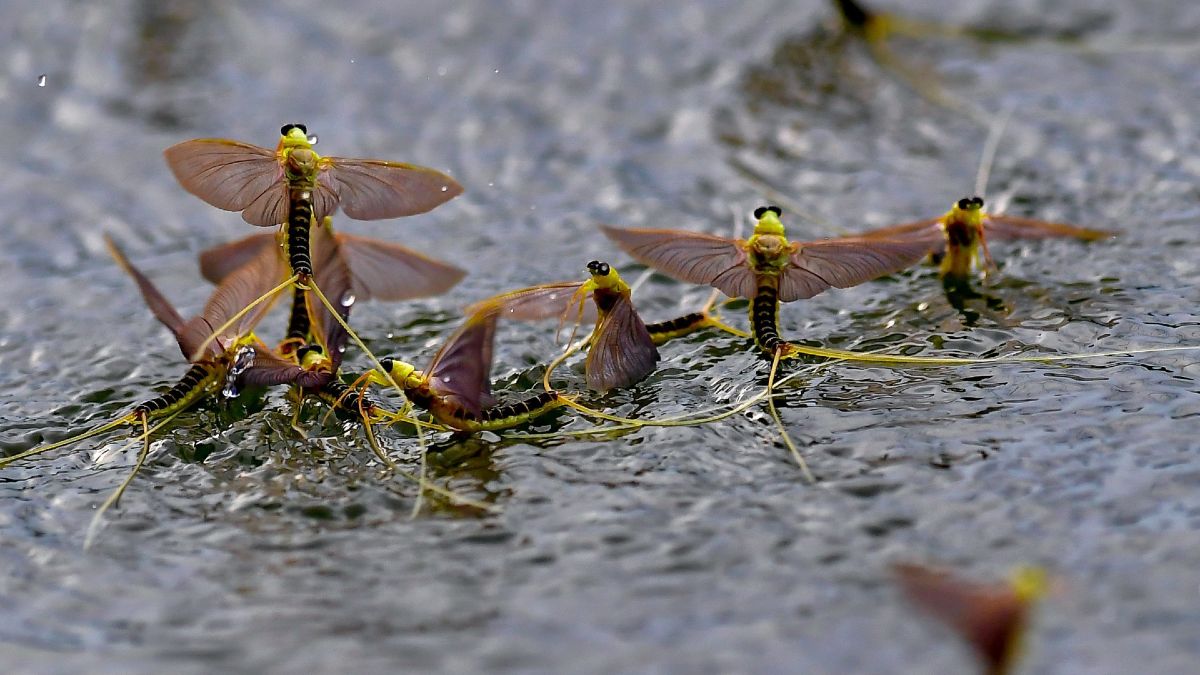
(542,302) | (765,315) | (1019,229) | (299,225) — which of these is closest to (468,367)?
(542,302)

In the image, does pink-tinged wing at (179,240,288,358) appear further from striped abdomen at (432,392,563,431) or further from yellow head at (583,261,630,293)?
yellow head at (583,261,630,293)

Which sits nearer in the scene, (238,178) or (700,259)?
(238,178)

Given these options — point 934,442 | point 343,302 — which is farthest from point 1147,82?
point 343,302

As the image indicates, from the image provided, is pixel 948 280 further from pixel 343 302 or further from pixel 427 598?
pixel 427 598

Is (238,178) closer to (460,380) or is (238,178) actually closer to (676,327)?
(460,380)

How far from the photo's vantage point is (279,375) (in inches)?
125

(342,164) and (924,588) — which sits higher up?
(342,164)

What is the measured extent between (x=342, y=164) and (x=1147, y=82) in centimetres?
353

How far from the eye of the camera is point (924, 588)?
2.33 meters

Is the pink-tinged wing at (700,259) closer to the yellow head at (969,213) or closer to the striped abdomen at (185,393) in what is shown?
the yellow head at (969,213)

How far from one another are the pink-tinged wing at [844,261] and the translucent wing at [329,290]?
109 centimetres

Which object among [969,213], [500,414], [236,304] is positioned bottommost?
[500,414]

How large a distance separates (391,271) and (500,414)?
26.0 inches

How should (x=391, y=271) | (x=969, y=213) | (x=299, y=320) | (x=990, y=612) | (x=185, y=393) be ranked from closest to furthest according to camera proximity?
(x=990, y=612)
(x=185, y=393)
(x=299, y=320)
(x=391, y=271)
(x=969, y=213)
